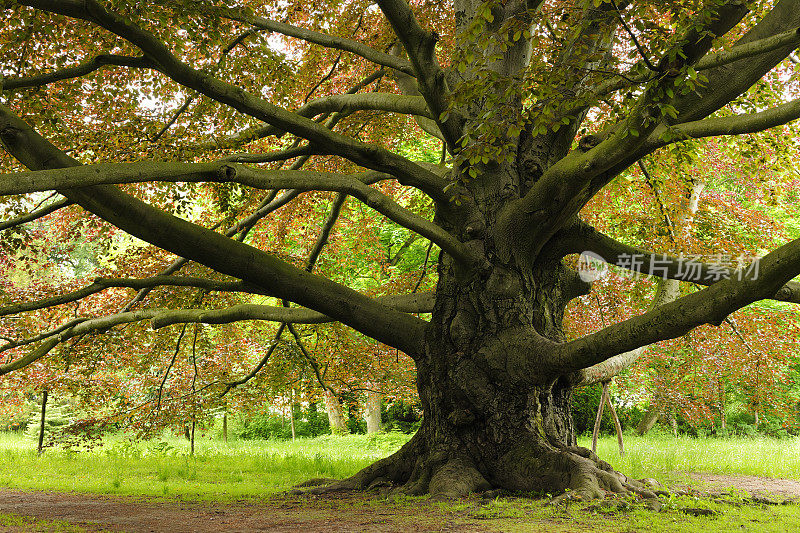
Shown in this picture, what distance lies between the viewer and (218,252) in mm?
4875

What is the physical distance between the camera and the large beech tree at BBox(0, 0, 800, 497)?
12.6ft

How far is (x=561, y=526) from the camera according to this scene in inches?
146

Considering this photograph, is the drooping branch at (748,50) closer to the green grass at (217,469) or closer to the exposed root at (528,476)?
the exposed root at (528,476)

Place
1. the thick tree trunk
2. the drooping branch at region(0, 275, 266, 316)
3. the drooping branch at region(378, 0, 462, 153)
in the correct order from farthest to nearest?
the drooping branch at region(0, 275, 266, 316) → the thick tree trunk → the drooping branch at region(378, 0, 462, 153)

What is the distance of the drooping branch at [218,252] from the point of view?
4434mm

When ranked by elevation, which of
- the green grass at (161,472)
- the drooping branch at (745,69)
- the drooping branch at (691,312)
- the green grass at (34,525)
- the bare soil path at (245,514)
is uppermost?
the drooping branch at (745,69)

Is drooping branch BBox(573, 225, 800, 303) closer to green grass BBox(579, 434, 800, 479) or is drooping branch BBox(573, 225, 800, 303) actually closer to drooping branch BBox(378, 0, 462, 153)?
drooping branch BBox(378, 0, 462, 153)

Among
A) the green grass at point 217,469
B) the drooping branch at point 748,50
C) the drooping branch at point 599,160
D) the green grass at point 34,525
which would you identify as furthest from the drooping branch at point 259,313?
the drooping branch at point 748,50

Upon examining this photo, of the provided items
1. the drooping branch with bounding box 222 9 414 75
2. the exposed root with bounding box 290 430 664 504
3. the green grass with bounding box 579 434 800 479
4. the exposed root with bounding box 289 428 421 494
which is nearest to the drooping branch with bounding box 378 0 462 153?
the drooping branch with bounding box 222 9 414 75

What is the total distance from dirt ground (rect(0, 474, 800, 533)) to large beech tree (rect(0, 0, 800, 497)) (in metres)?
0.67

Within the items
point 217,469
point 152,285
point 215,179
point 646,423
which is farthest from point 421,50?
point 646,423

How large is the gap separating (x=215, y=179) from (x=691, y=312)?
3289 mm

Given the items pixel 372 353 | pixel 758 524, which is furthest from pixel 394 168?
pixel 372 353

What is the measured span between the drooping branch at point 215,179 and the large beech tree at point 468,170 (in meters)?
0.01
